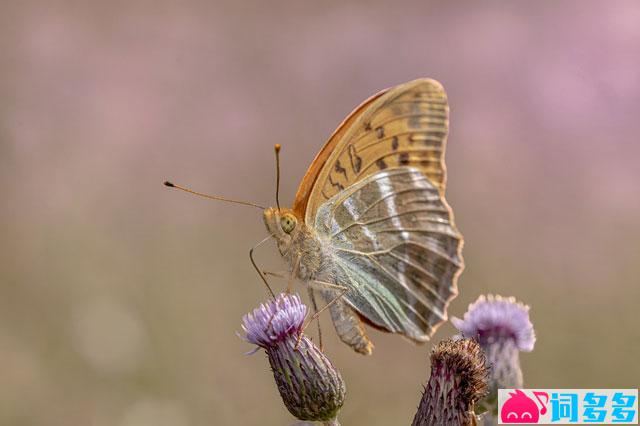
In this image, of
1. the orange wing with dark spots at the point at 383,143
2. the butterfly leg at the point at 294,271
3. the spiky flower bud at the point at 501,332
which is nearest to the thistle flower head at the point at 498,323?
the spiky flower bud at the point at 501,332

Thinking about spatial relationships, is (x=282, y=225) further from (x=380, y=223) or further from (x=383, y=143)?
(x=383, y=143)

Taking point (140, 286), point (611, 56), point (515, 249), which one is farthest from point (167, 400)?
point (611, 56)

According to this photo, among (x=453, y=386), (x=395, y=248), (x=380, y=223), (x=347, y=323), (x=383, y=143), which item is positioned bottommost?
(x=453, y=386)

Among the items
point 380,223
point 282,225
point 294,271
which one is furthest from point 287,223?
point 380,223

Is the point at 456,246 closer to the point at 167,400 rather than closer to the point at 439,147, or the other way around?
the point at 439,147

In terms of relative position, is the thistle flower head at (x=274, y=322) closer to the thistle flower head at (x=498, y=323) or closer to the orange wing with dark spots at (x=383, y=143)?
the orange wing with dark spots at (x=383, y=143)
